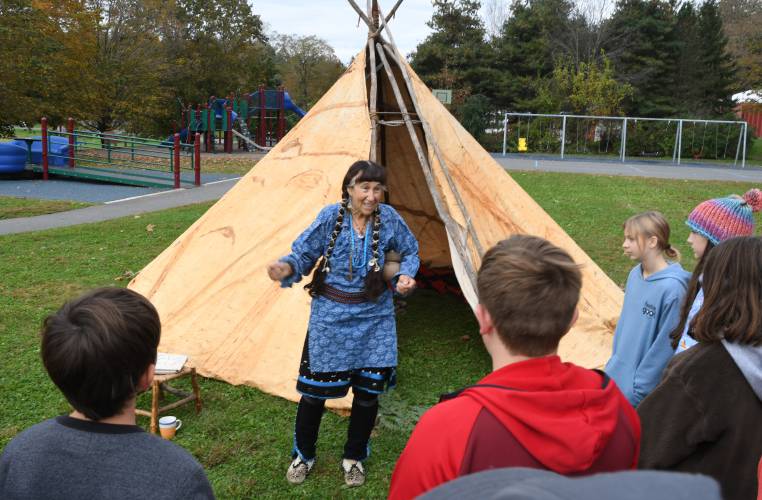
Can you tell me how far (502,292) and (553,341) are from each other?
0.17m

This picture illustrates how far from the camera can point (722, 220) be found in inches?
125

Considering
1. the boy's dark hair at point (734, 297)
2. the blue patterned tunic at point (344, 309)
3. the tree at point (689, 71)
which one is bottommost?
the blue patterned tunic at point (344, 309)

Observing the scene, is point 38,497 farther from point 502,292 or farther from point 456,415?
point 502,292

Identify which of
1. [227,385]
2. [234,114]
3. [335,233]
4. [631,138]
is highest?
[234,114]

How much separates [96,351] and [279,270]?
185 centimetres

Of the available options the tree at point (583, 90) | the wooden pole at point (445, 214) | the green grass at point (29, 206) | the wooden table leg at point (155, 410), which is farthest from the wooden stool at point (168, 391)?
the tree at point (583, 90)

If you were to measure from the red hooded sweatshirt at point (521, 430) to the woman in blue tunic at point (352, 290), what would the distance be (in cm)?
185

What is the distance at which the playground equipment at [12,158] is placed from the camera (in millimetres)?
16250

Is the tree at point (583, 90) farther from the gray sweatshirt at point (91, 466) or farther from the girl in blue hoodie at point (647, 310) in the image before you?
the gray sweatshirt at point (91, 466)

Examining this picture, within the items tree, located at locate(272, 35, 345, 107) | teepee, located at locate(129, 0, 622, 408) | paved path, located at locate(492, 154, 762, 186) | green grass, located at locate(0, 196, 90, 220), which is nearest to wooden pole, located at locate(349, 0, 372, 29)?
teepee, located at locate(129, 0, 622, 408)

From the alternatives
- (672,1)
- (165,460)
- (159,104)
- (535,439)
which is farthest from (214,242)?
(672,1)

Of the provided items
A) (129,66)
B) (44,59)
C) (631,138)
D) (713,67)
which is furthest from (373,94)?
(713,67)

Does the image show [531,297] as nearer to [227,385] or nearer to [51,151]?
[227,385]

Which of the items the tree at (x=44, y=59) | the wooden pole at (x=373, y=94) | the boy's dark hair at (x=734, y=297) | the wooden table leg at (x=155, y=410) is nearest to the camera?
the boy's dark hair at (x=734, y=297)
